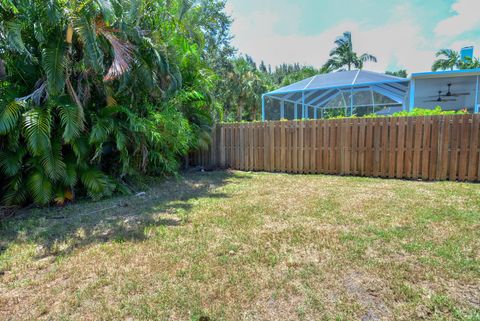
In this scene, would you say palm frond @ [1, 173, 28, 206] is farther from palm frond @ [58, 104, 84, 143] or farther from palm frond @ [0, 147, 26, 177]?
palm frond @ [58, 104, 84, 143]

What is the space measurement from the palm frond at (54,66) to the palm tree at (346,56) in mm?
26079

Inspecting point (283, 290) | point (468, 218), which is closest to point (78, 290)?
point (283, 290)

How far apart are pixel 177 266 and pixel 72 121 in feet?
11.0

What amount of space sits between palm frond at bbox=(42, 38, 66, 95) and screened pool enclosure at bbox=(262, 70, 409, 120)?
9671 mm

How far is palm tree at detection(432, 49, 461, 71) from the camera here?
21.8 meters

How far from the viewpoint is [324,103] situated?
1705 centimetres

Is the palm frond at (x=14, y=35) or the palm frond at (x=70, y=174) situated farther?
the palm frond at (x=70, y=174)

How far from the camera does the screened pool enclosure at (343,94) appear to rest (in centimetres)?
1191

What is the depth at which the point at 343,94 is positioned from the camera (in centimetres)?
1516

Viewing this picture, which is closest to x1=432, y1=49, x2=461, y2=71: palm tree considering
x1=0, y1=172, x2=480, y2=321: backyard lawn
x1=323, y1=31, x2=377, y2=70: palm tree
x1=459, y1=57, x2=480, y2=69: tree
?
x1=459, y1=57, x2=480, y2=69: tree

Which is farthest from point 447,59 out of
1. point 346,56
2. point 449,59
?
point 346,56

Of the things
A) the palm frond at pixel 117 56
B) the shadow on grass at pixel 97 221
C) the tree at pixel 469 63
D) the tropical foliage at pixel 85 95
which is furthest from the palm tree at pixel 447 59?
the palm frond at pixel 117 56

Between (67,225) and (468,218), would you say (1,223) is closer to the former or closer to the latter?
(67,225)

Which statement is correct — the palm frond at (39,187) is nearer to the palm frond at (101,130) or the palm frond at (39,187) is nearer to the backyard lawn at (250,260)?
the backyard lawn at (250,260)
